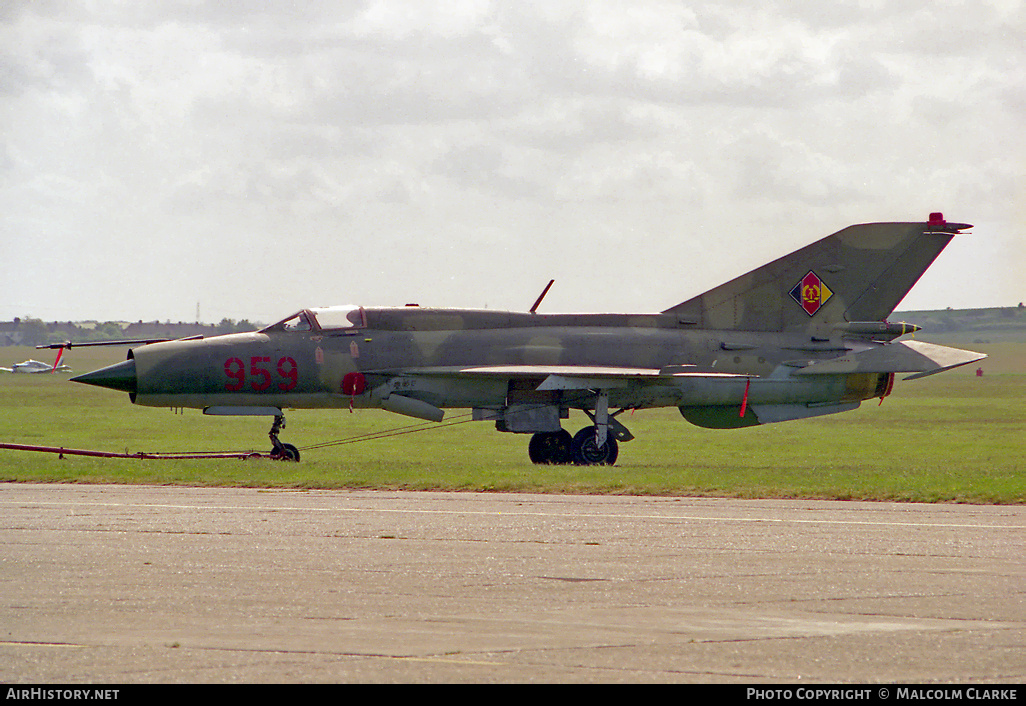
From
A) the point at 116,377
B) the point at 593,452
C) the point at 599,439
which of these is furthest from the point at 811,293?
the point at 116,377

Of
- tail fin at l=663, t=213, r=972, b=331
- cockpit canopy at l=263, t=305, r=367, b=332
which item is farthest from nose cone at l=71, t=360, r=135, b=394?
tail fin at l=663, t=213, r=972, b=331

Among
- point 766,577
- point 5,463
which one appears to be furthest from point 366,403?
point 766,577

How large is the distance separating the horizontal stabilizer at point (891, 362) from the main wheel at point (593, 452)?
416cm

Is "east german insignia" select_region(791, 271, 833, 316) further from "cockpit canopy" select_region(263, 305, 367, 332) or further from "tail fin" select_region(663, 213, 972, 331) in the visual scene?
"cockpit canopy" select_region(263, 305, 367, 332)

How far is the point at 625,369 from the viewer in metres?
21.2

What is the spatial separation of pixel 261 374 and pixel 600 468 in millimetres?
6426

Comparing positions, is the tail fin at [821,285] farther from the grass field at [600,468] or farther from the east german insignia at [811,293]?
the grass field at [600,468]

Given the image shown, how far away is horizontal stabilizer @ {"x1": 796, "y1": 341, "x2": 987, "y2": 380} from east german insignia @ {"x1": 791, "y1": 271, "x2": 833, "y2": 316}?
1.26m

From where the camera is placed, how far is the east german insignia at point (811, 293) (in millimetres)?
22938

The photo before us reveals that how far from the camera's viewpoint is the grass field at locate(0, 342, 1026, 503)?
51.2 ft

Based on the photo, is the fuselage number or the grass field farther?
the fuselage number

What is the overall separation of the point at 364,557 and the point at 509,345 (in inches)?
472

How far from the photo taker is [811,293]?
23.0 meters

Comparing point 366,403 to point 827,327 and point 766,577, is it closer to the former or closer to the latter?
point 827,327
